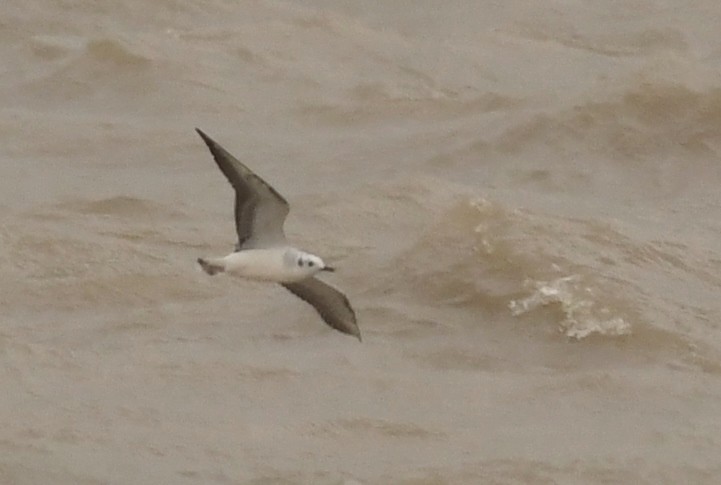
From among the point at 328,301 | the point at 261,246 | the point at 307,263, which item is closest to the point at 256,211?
the point at 261,246

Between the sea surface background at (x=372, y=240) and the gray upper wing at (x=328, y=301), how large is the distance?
0.73 m

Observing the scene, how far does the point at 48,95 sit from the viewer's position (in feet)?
57.5

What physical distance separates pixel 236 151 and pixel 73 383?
4527 millimetres

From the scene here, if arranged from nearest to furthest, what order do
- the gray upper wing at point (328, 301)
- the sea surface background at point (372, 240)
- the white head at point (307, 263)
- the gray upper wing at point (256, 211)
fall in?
the gray upper wing at point (256, 211)
the white head at point (307, 263)
the gray upper wing at point (328, 301)
the sea surface background at point (372, 240)

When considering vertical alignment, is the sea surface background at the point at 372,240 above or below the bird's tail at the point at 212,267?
below

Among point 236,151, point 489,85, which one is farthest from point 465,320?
point 489,85

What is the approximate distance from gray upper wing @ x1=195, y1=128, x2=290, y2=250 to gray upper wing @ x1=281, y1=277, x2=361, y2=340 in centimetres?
30

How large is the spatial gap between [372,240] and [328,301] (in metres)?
3.78

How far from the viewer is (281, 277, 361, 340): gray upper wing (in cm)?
1070

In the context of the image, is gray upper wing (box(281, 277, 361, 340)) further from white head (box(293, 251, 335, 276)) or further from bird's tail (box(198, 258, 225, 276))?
bird's tail (box(198, 258, 225, 276))

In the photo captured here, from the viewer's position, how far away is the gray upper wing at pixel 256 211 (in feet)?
33.2

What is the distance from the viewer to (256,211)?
10.4 m

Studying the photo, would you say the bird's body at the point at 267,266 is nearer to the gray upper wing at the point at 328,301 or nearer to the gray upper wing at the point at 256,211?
the gray upper wing at the point at 256,211

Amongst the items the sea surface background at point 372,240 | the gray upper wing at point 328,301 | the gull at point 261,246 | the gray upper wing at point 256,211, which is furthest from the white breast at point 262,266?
the sea surface background at point 372,240
